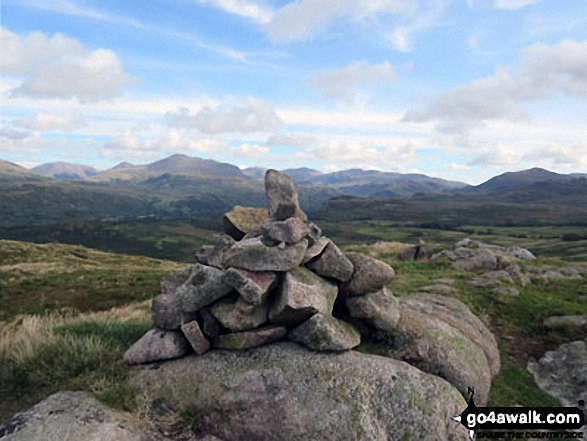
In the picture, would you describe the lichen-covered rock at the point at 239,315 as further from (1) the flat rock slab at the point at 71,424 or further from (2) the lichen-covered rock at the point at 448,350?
(2) the lichen-covered rock at the point at 448,350

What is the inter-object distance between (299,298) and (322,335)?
1.31 metres

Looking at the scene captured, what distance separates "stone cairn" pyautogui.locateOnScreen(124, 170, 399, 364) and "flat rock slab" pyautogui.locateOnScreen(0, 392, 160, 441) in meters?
2.43

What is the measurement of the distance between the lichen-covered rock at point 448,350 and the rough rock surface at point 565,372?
5.92 feet

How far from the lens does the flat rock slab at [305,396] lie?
998 centimetres

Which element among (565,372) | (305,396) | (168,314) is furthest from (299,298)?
(565,372)

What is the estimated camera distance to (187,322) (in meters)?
12.3

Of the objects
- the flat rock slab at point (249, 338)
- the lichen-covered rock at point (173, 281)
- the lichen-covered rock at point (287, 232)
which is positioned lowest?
the flat rock slab at point (249, 338)

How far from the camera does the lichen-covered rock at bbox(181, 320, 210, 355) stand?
11836 millimetres

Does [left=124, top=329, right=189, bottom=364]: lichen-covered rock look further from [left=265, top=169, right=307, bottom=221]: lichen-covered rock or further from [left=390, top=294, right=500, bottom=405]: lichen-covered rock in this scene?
[left=390, top=294, right=500, bottom=405]: lichen-covered rock

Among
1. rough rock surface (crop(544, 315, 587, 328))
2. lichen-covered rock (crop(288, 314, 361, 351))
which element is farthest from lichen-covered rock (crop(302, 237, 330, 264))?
rough rock surface (crop(544, 315, 587, 328))

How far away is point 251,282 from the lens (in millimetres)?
11844

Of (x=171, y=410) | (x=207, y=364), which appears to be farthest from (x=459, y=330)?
(x=171, y=410)

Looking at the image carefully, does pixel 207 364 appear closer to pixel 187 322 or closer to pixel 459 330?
pixel 187 322

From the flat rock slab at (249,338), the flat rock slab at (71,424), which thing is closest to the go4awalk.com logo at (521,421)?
the flat rock slab at (249,338)
